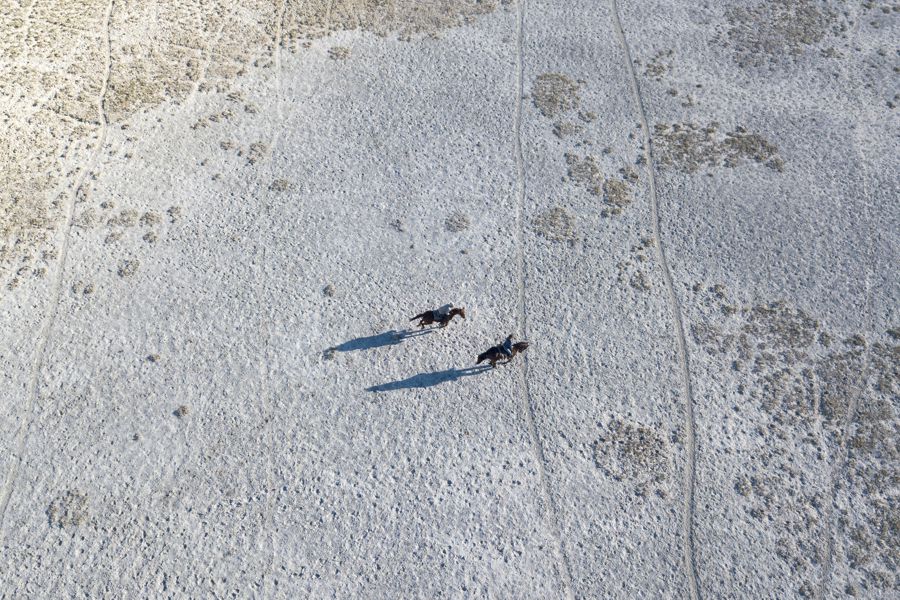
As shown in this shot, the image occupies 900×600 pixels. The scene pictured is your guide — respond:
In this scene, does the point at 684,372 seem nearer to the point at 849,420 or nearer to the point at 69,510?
the point at 849,420

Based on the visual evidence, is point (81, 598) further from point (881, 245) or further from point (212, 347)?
point (881, 245)

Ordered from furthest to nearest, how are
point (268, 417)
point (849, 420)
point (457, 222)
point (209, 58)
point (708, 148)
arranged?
point (209, 58)
point (708, 148)
point (457, 222)
point (849, 420)
point (268, 417)

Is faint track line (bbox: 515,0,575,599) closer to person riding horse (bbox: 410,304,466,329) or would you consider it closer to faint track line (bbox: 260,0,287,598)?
person riding horse (bbox: 410,304,466,329)

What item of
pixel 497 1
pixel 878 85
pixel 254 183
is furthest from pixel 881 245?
pixel 254 183

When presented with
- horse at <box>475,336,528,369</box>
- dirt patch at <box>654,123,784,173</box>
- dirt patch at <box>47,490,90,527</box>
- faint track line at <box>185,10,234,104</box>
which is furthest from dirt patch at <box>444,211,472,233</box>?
dirt patch at <box>47,490,90,527</box>

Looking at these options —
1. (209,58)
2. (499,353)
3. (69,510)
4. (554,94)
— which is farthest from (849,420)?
(209,58)

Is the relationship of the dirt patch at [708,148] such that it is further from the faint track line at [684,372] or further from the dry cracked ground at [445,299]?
the faint track line at [684,372]
